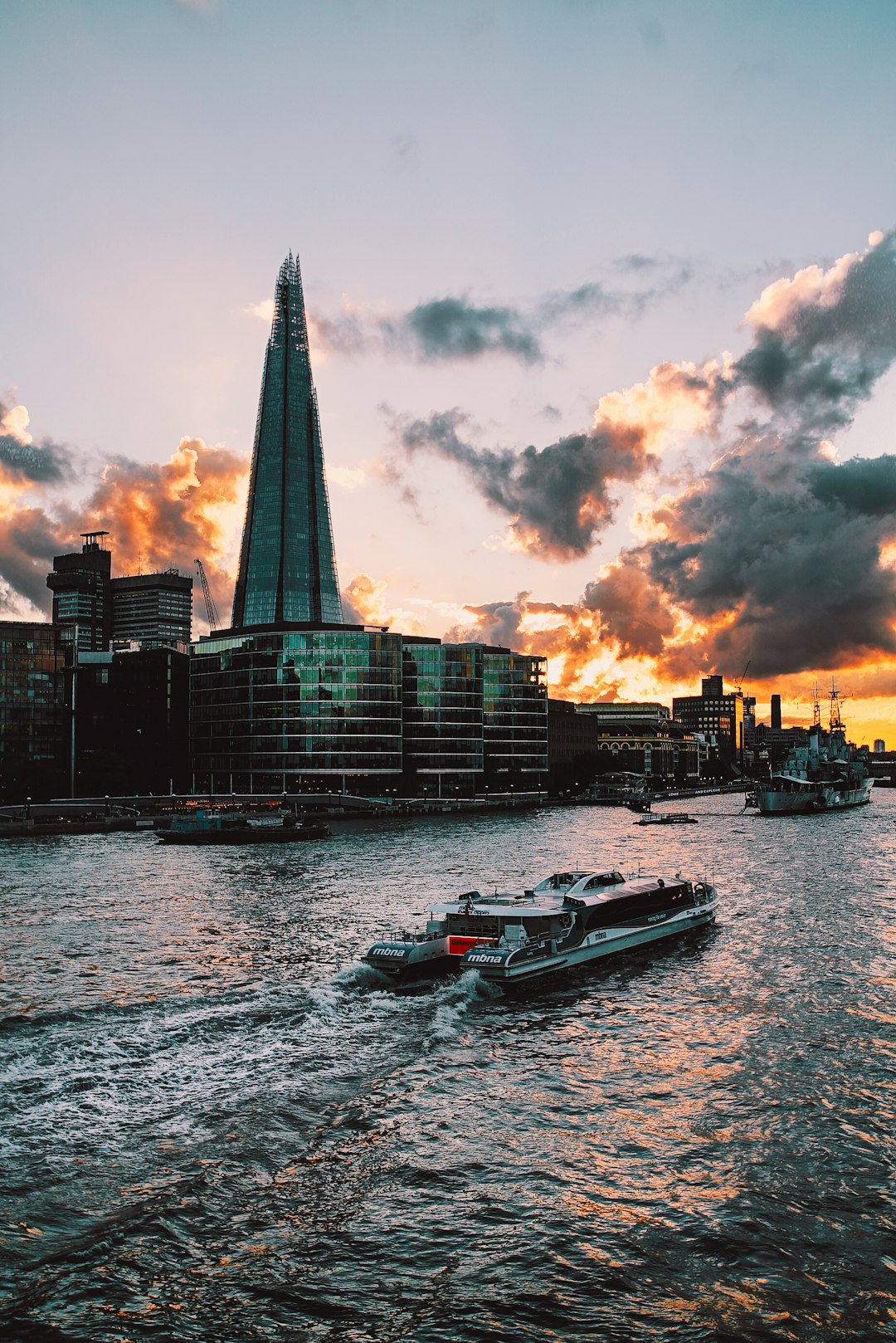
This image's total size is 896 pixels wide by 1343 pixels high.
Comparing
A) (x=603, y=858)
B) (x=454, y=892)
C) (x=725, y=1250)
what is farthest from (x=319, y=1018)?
(x=603, y=858)

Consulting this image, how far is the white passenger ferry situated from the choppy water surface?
60.2 inches

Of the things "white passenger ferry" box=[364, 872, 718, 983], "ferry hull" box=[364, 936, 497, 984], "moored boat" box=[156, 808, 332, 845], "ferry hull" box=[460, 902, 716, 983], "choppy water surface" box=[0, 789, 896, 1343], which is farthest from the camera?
"moored boat" box=[156, 808, 332, 845]

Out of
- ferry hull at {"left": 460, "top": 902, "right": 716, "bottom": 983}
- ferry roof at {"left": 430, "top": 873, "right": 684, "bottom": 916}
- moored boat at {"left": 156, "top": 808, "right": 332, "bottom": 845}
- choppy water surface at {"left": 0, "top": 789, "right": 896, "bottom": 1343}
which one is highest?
ferry roof at {"left": 430, "top": 873, "right": 684, "bottom": 916}

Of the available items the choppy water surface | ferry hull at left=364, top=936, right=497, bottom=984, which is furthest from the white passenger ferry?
the choppy water surface

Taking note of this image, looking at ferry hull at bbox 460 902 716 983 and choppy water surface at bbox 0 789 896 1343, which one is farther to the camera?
ferry hull at bbox 460 902 716 983

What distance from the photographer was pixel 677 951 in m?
61.0

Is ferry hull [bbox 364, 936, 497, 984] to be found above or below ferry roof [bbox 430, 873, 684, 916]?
below

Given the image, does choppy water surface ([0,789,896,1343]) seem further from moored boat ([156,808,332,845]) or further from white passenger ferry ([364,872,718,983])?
moored boat ([156,808,332,845])

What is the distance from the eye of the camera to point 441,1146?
1185 inches

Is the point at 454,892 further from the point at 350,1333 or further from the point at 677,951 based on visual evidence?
the point at 350,1333

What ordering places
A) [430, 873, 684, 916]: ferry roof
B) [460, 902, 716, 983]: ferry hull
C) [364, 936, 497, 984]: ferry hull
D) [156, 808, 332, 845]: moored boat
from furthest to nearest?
[156, 808, 332, 845]: moored boat → [430, 873, 684, 916]: ferry roof → [364, 936, 497, 984]: ferry hull → [460, 902, 716, 983]: ferry hull

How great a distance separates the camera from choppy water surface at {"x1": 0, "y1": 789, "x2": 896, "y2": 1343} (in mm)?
22047

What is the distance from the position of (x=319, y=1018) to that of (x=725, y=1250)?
22379 millimetres

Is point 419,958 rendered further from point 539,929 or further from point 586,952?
point 586,952
